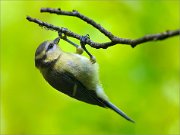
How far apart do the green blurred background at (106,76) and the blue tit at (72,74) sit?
1081mm

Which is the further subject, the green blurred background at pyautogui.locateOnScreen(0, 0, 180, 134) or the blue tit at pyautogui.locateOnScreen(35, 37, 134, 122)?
the green blurred background at pyautogui.locateOnScreen(0, 0, 180, 134)

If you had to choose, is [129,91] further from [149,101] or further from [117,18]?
[117,18]

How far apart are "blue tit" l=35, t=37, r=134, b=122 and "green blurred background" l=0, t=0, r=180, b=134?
1081 mm

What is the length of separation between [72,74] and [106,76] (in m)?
1.23

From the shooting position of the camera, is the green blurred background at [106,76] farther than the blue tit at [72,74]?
Yes

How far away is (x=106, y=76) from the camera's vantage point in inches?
131

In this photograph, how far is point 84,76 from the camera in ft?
6.75

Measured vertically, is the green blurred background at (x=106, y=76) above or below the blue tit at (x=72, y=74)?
above

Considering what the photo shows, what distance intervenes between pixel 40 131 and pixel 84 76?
1560 millimetres

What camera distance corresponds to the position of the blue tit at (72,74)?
2031 mm

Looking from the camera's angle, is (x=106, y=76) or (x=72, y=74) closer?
(x=72, y=74)

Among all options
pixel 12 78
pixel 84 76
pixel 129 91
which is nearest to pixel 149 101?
pixel 129 91

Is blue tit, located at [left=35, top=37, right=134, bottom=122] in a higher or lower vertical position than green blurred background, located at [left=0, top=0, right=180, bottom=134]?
lower

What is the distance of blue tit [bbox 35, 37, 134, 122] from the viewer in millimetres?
2031
